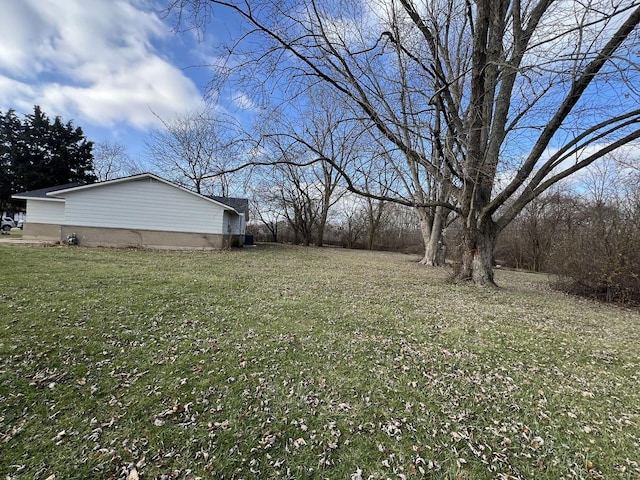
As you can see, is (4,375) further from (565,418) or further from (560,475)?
(565,418)

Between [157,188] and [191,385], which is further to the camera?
[157,188]

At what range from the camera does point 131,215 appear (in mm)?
14250

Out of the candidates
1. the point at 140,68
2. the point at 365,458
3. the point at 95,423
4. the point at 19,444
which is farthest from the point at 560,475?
the point at 140,68

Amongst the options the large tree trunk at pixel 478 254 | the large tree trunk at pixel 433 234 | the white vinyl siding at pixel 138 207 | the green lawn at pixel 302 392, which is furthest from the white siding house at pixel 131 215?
the large tree trunk at pixel 478 254

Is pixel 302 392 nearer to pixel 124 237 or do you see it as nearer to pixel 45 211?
pixel 124 237

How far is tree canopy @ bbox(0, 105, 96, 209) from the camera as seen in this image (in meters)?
24.9

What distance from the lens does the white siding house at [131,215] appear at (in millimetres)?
13836

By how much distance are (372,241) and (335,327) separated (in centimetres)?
2983

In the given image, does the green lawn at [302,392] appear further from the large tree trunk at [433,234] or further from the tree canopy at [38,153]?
the tree canopy at [38,153]

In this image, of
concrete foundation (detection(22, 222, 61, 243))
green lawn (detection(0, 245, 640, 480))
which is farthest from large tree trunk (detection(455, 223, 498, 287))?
concrete foundation (detection(22, 222, 61, 243))

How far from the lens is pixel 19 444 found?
6.25 feet

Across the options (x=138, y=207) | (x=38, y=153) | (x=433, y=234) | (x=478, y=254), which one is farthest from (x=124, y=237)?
(x=38, y=153)

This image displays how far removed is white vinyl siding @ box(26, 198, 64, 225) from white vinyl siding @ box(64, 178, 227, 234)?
2.86m

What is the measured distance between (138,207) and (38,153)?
70.1 ft
